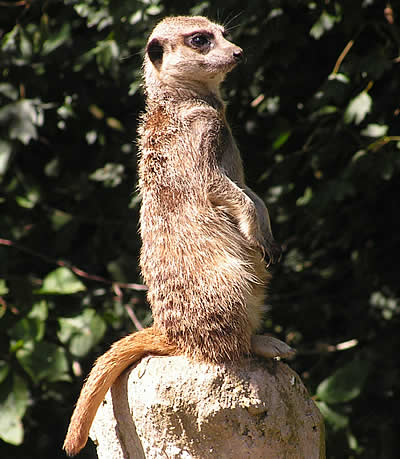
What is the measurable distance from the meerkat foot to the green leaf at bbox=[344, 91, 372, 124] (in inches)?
56.4

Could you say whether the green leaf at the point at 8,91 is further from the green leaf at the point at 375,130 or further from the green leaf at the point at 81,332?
the green leaf at the point at 375,130

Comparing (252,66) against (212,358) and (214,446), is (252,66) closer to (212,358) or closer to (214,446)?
(212,358)

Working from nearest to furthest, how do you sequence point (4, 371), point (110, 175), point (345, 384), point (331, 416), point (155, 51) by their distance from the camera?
point (155, 51) → point (345, 384) → point (331, 416) → point (4, 371) → point (110, 175)

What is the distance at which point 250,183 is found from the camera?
398 centimetres

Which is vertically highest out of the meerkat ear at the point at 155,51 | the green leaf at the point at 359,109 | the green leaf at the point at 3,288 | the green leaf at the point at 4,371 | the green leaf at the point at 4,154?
the meerkat ear at the point at 155,51

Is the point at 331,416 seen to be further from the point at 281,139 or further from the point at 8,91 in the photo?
the point at 8,91

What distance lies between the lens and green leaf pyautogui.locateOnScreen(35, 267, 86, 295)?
3.63 meters

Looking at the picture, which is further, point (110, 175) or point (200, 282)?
point (110, 175)

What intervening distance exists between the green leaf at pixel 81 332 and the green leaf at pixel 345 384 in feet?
4.09

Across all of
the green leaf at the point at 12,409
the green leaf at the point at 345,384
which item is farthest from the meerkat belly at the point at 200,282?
the green leaf at the point at 12,409

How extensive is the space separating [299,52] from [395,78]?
640 millimetres

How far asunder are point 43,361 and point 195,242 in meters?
1.49

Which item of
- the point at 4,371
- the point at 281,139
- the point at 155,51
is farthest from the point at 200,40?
the point at 4,371

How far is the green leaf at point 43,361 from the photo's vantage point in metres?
3.45
